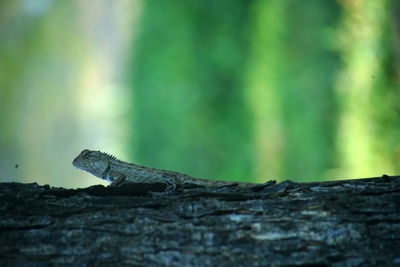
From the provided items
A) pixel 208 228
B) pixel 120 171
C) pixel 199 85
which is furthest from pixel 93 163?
pixel 199 85

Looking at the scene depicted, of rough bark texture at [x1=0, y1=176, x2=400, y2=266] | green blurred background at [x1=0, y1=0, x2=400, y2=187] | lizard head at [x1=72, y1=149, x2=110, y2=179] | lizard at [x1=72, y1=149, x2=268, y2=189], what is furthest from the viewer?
green blurred background at [x1=0, y1=0, x2=400, y2=187]

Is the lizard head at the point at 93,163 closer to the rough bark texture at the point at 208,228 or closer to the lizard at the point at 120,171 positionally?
the lizard at the point at 120,171

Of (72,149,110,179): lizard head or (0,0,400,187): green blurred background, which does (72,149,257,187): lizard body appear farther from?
(0,0,400,187): green blurred background

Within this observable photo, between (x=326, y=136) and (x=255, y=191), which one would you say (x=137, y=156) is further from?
(x=255, y=191)

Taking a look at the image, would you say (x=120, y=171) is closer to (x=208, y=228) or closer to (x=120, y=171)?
(x=120, y=171)

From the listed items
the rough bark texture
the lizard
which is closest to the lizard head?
the lizard
